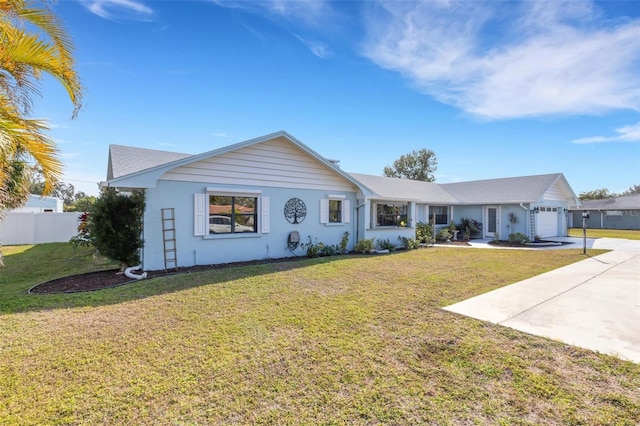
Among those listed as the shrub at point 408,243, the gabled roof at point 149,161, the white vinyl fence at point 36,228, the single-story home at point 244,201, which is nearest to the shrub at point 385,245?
the single-story home at point 244,201

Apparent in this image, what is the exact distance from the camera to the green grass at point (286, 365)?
2.71 metres

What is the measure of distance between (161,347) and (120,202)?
19.8 feet

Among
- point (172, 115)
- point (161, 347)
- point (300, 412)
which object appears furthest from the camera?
point (172, 115)

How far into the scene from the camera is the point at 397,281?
7668 millimetres

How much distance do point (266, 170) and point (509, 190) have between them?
1782 centimetres

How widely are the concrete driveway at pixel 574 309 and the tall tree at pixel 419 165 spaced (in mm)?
39951

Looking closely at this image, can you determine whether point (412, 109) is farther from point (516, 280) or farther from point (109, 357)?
point (109, 357)

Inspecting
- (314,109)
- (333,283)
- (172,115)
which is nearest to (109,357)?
(333,283)

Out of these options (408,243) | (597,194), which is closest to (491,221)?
(408,243)

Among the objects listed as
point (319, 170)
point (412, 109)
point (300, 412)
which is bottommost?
point (300, 412)

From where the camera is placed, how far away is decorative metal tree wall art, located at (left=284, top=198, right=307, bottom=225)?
37.3ft

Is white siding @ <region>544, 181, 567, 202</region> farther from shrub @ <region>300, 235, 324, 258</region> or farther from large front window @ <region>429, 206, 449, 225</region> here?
shrub @ <region>300, 235, 324, 258</region>

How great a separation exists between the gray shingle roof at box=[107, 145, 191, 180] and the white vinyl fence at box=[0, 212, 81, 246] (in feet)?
26.3

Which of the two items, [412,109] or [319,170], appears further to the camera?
[412,109]
